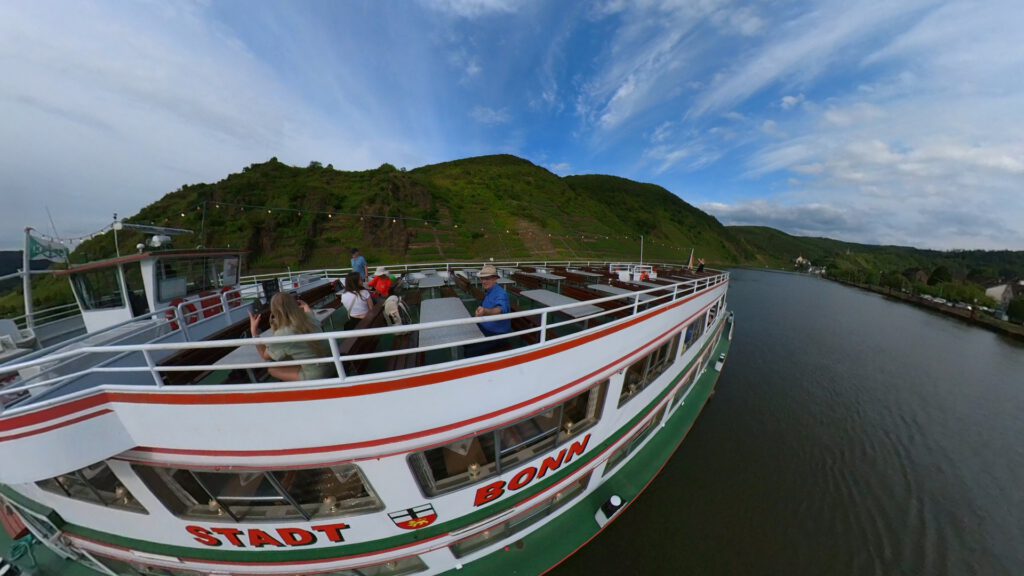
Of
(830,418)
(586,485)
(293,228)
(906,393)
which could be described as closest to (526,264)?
(586,485)

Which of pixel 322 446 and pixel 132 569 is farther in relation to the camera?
pixel 132 569

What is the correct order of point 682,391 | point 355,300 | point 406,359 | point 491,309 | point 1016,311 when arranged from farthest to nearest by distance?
point 1016,311
point 682,391
point 355,300
point 491,309
point 406,359

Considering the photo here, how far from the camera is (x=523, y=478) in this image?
348 centimetres

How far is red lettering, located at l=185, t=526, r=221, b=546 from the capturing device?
9.40ft

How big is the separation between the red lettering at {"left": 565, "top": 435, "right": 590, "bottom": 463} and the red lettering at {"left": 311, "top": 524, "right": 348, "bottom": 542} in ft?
8.62

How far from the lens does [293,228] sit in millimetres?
27219

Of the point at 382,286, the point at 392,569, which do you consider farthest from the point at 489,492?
the point at 382,286

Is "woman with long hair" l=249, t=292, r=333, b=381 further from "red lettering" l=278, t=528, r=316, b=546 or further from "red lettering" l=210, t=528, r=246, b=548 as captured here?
"red lettering" l=210, t=528, r=246, b=548

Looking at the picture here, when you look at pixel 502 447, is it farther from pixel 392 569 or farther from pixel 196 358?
pixel 196 358

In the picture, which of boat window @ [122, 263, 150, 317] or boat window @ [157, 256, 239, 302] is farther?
boat window @ [157, 256, 239, 302]

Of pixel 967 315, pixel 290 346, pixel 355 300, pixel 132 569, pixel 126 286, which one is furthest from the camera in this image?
pixel 967 315

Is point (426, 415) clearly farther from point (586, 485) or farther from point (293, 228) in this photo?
point (293, 228)

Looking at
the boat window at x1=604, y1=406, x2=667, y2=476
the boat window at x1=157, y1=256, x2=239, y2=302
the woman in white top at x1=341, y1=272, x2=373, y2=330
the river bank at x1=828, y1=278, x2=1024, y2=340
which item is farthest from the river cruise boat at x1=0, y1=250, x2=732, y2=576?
the river bank at x1=828, y1=278, x2=1024, y2=340

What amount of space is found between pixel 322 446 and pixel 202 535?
2.01 m
